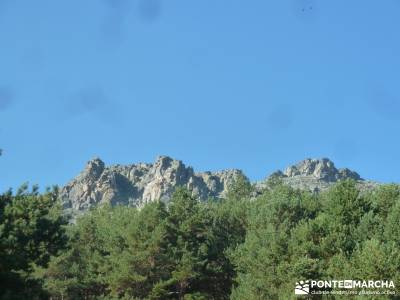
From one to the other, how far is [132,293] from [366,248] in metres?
22.6

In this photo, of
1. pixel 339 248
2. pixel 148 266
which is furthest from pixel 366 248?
pixel 148 266

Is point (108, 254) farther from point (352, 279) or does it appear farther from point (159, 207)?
point (352, 279)
